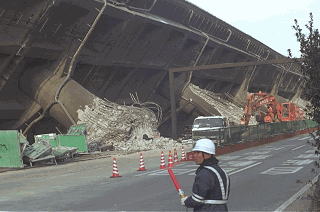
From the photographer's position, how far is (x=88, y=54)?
32.8 meters

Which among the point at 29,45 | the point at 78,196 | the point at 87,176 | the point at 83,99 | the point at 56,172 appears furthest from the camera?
the point at 83,99

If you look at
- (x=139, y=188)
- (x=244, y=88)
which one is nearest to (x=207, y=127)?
(x=139, y=188)

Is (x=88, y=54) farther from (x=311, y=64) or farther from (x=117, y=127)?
(x=311, y=64)

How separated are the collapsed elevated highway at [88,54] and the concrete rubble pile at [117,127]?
890 millimetres

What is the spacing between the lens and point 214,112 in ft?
150

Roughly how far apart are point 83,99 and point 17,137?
377 inches

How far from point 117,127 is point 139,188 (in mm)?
19234

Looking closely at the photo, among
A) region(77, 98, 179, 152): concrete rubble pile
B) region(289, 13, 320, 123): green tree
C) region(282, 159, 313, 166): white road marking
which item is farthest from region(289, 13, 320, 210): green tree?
region(77, 98, 179, 152): concrete rubble pile

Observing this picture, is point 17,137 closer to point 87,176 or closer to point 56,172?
point 56,172

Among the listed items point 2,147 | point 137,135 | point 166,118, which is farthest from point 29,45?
point 166,118

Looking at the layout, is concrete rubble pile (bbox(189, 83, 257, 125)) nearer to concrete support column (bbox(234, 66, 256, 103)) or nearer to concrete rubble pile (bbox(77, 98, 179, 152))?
concrete support column (bbox(234, 66, 256, 103))

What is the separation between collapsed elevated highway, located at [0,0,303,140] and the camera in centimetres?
2770

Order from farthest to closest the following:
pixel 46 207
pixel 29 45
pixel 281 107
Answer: pixel 281 107
pixel 29 45
pixel 46 207

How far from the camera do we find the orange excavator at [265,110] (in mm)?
39181
